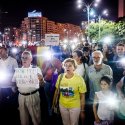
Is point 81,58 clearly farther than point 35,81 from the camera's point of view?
Yes

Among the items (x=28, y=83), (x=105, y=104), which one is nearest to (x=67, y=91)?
(x=105, y=104)

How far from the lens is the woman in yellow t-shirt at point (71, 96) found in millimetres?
6812

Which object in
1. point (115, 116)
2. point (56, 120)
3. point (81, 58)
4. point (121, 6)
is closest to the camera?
point (115, 116)

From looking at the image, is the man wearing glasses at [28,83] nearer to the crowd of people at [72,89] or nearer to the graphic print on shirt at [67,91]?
the crowd of people at [72,89]

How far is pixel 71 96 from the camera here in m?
6.83

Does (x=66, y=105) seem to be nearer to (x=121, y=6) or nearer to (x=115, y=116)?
(x=115, y=116)

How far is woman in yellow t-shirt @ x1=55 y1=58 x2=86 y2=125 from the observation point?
268 inches

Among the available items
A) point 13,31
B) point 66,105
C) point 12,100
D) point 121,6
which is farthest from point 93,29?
point 13,31

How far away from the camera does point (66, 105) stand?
686 centimetres

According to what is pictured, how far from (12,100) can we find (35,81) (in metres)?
3.06

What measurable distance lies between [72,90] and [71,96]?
147 mm

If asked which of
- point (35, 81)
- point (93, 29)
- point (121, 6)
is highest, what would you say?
point (121, 6)

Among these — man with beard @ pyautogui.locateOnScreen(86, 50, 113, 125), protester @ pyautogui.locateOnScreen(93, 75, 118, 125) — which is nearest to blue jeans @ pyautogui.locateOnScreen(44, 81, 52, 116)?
man with beard @ pyautogui.locateOnScreen(86, 50, 113, 125)

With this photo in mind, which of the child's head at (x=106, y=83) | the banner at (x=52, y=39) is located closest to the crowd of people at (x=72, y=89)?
the child's head at (x=106, y=83)
